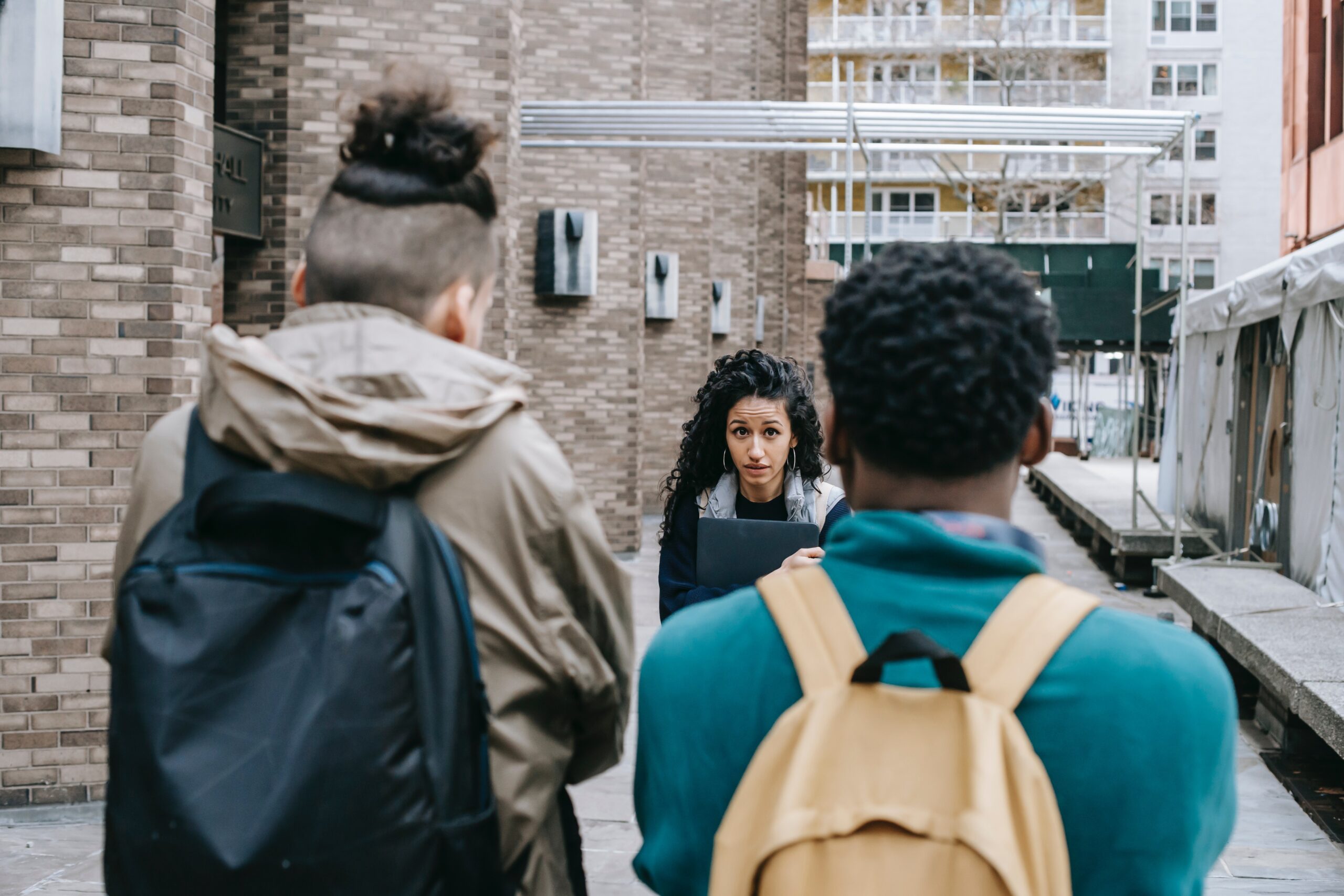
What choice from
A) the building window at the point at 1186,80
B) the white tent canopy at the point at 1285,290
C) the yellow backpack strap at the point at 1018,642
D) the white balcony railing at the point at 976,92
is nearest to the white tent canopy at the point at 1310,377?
the white tent canopy at the point at 1285,290

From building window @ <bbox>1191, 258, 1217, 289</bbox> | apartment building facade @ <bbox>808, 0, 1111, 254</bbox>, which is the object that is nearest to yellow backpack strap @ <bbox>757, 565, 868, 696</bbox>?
apartment building facade @ <bbox>808, 0, 1111, 254</bbox>

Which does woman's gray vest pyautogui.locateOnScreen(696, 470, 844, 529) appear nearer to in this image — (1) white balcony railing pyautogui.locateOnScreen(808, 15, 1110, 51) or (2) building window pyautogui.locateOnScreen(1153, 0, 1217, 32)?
(1) white balcony railing pyautogui.locateOnScreen(808, 15, 1110, 51)

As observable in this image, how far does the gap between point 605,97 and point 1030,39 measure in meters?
36.1

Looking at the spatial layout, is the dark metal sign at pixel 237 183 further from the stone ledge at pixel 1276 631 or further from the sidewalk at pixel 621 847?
the stone ledge at pixel 1276 631

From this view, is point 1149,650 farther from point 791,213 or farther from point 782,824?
point 791,213

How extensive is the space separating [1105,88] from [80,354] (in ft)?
159

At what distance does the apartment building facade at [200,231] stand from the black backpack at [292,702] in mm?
816

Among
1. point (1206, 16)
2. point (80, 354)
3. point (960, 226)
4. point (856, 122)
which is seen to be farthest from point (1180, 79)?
point (80, 354)

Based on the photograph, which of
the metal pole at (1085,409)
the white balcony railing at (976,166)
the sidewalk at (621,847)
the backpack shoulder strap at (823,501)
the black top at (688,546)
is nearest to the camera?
the black top at (688,546)

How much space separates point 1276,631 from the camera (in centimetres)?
756

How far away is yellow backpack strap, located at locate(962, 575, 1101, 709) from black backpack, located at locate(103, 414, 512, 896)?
0.68 metres

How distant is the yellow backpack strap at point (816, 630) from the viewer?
4.34ft

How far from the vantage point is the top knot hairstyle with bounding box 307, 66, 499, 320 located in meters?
1.79

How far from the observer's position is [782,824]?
4.15 ft
